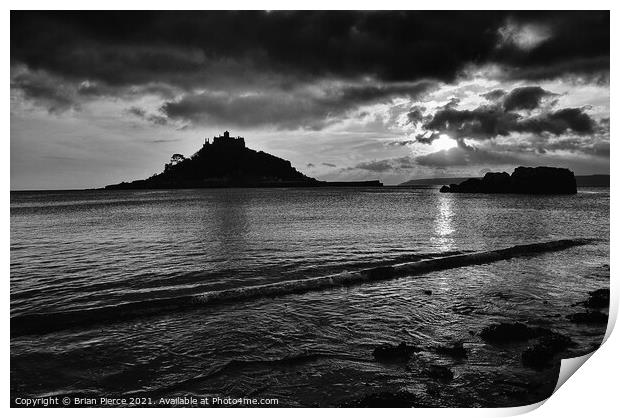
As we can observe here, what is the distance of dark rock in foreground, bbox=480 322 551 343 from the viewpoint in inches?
235

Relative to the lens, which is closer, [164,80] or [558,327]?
[558,327]

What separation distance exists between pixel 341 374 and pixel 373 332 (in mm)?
1594

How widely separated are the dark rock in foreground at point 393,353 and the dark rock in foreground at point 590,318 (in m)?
3.78

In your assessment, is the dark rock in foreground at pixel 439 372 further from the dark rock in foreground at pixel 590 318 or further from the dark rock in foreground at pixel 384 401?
the dark rock in foreground at pixel 590 318

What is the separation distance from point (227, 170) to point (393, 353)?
139 metres

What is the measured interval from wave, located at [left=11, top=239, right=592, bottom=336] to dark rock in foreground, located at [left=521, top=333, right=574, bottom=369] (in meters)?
4.76

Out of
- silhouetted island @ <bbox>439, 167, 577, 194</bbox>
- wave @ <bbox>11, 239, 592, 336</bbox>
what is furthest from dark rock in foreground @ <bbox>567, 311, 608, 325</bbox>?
silhouetted island @ <bbox>439, 167, 577, 194</bbox>

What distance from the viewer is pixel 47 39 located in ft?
21.8

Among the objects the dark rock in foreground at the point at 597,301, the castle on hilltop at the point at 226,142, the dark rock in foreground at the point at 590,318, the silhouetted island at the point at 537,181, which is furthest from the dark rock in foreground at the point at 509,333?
the castle on hilltop at the point at 226,142

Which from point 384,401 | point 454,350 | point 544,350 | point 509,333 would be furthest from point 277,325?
point 544,350

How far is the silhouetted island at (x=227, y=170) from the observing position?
125 m

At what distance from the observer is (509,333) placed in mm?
6047
